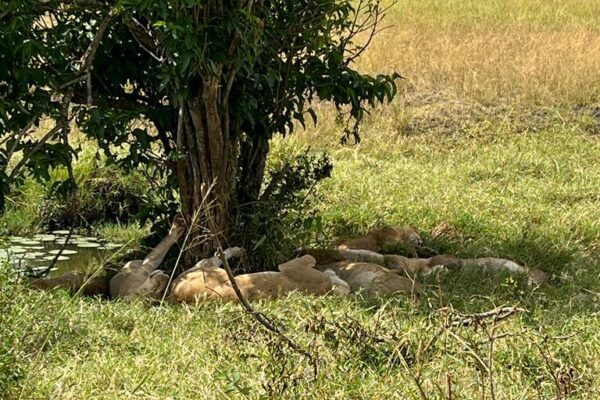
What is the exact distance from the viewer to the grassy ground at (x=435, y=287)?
391 centimetres

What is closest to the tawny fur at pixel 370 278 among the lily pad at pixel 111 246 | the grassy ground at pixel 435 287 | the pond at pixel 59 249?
the grassy ground at pixel 435 287

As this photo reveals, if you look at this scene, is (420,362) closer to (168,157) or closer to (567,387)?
(567,387)

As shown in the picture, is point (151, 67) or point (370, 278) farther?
point (151, 67)

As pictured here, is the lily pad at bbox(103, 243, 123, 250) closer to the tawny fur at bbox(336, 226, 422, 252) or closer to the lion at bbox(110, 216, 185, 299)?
the lion at bbox(110, 216, 185, 299)

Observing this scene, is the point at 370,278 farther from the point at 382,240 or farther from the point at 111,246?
the point at 111,246

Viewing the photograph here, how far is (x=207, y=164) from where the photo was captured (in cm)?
613

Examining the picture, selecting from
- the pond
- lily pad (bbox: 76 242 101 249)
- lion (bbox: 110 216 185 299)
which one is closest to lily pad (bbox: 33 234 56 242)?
the pond

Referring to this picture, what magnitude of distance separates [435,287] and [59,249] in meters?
3.20

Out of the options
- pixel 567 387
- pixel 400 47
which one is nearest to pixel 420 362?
pixel 567 387

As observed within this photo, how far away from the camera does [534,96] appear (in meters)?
11.5

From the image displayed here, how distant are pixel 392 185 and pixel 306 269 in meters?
3.08

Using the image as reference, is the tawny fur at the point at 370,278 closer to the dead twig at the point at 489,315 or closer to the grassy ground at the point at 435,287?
the grassy ground at the point at 435,287

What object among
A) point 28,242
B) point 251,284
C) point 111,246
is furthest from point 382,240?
point 28,242

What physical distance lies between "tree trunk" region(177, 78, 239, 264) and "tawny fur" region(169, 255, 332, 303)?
287 mm
